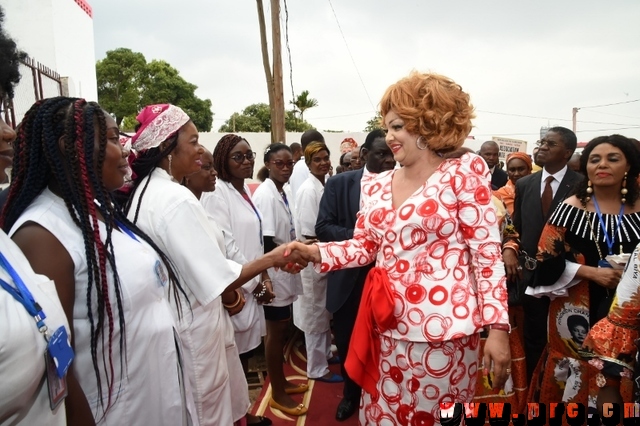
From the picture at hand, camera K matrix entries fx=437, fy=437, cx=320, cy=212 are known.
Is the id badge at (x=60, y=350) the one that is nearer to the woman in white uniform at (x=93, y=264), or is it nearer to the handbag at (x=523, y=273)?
the woman in white uniform at (x=93, y=264)

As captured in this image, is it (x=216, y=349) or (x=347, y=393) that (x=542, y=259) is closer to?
(x=347, y=393)

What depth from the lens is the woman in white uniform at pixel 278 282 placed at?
3.60 meters

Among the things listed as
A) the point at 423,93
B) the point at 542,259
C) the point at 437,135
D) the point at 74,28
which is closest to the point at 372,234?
the point at 437,135

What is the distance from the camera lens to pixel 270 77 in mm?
9016

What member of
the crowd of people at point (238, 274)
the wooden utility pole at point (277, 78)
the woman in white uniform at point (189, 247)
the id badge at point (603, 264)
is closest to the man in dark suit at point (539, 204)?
the crowd of people at point (238, 274)

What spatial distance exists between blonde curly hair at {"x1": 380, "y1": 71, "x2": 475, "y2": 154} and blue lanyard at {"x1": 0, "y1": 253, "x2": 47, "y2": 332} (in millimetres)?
1534

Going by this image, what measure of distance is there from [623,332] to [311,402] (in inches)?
98.2

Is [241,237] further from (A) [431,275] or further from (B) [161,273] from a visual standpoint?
(A) [431,275]

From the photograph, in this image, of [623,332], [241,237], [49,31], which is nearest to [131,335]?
[241,237]

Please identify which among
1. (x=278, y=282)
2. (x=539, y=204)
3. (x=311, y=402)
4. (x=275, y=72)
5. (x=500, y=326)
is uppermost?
(x=275, y=72)

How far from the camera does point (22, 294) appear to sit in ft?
3.40

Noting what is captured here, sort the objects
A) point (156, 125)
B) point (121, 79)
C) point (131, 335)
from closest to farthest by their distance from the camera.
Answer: point (131, 335), point (156, 125), point (121, 79)

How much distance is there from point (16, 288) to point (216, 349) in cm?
118

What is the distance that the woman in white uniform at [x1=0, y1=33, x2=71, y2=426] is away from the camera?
3.12 ft
